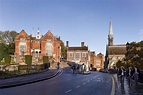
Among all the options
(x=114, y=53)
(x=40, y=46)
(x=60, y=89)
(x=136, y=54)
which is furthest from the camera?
(x=114, y=53)

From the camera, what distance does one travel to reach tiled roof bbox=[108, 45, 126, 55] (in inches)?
5920

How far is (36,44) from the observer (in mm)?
102000

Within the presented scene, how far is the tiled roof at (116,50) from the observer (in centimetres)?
15038

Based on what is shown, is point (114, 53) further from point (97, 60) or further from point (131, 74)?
point (131, 74)

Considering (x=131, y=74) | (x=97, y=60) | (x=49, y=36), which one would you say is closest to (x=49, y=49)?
(x=49, y=36)

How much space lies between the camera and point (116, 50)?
153 m

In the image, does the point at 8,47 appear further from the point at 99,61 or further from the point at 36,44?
the point at 99,61

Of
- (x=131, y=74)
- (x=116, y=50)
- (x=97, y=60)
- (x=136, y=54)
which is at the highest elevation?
(x=116, y=50)

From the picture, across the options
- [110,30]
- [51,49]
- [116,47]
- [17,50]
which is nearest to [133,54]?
[51,49]

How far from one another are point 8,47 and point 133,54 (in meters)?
67.2

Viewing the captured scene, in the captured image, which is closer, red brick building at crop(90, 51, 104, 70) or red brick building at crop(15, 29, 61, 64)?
red brick building at crop(15, 29, 61, 64)

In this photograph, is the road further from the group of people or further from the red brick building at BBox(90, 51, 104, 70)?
the red brick building at BBox(90, 51, 104, 70)

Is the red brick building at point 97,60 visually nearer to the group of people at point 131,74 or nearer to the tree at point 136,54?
the tree at point 136,54

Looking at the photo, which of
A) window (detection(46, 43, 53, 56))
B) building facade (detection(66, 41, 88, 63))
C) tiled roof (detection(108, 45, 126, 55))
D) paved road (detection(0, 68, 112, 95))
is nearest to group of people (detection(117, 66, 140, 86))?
paved road (detection(0, 68, 112, 95))
